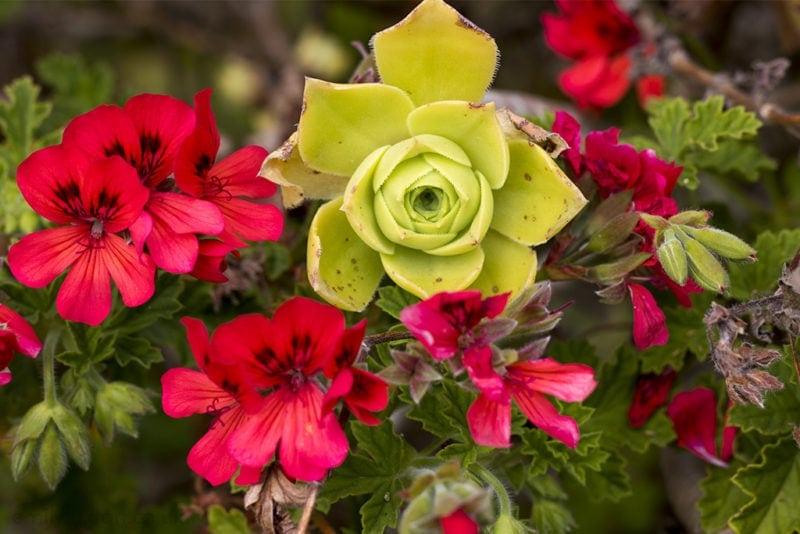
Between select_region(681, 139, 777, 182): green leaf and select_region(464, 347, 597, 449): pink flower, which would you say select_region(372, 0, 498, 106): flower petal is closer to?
select_region(464, 347, 597, 449): pink flower

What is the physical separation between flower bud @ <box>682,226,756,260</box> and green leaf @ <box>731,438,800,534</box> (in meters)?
0.32

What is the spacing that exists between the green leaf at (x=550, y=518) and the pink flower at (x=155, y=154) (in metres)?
0.58

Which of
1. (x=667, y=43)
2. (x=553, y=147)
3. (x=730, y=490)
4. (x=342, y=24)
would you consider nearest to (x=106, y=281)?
(x=553, y=147)

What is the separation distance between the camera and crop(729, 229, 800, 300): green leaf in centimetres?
148

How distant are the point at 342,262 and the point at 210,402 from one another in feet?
0.75

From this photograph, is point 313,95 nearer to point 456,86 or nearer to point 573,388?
point 456,86

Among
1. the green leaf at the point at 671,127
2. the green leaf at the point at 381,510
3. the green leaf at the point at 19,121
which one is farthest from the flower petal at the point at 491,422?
the green leaf at the point at 19,121

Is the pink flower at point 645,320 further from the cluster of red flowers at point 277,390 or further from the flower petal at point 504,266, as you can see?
the cluster of red flowers at point 277,390

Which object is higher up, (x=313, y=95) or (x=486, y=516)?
(x=313, y=95)

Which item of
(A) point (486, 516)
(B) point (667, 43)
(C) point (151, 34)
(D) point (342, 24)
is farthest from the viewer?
(C) point (151, 34)

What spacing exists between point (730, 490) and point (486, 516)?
0.59m

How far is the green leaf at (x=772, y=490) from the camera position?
4.48 feet

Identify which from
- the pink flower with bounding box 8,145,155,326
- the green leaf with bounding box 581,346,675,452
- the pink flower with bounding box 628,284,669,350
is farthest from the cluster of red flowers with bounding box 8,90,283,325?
the green leaf with bounding box 581,346,675,452

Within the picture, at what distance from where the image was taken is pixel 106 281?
122cm
